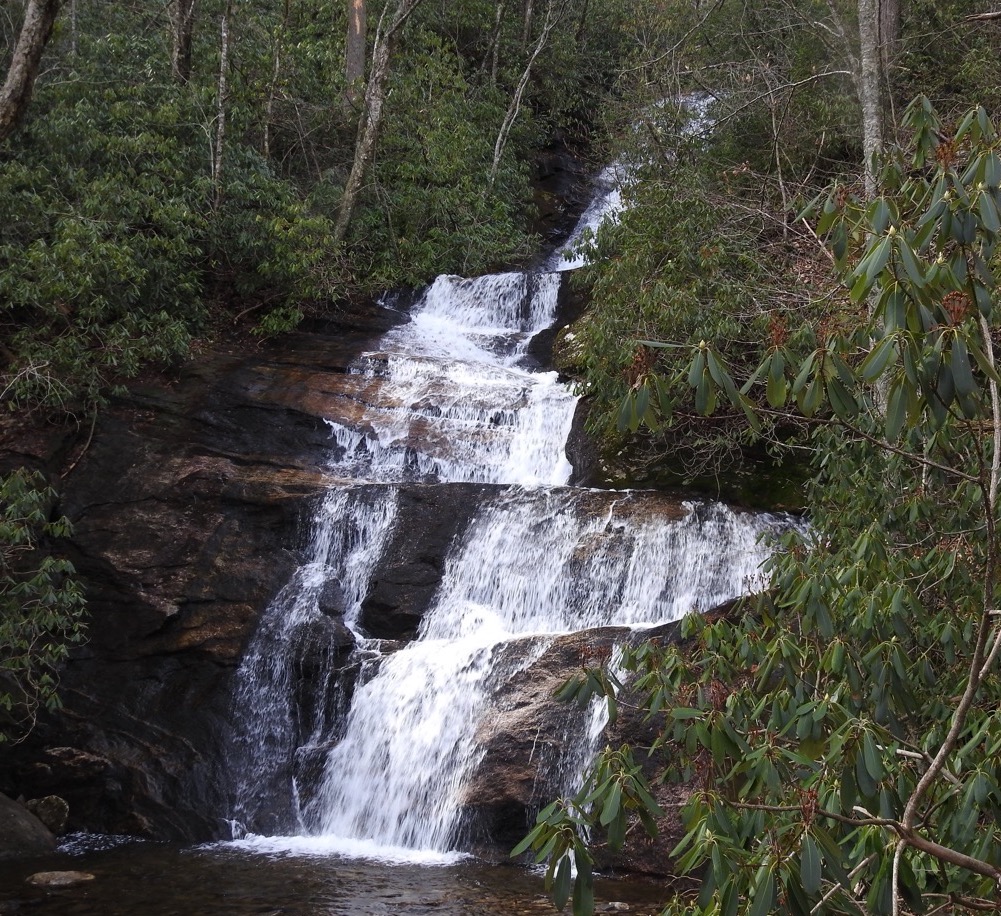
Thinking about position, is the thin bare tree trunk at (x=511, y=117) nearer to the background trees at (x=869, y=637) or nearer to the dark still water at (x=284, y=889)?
the background trees at (x=869, y=637)

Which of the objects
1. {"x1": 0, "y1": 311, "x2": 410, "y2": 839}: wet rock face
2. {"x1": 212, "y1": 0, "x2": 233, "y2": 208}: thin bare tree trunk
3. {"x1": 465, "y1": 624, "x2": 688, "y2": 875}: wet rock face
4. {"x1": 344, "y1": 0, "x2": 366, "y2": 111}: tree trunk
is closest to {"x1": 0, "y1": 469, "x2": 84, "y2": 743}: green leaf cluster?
{"x1": 0, "y1": 311, "x2": 410, "y2": 839}: wet rock face

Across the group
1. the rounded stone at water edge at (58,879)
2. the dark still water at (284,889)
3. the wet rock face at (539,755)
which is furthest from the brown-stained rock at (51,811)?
the wet rock face at (539,755)

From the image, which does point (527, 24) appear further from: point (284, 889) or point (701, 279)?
point (284, 889)

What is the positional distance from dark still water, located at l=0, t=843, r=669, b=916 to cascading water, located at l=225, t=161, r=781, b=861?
67 cm

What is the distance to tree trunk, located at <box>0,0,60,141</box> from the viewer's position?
7.91 m

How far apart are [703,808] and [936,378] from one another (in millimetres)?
1554

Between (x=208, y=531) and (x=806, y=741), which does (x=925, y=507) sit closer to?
(x=806, y=741)

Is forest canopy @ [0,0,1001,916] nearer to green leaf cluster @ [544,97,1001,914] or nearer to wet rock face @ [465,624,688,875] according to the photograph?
green leaf cluster @ [544,97,1001,914]

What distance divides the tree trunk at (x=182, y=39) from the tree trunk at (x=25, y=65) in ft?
33.7

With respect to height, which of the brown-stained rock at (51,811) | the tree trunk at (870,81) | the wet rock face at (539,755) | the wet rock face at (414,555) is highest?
the tree trunk at (870,81)

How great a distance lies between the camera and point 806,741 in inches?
146

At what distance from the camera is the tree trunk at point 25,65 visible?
7.91 meters

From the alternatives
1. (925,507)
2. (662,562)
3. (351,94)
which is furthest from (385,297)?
(925,507)

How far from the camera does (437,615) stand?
37.5 ft
